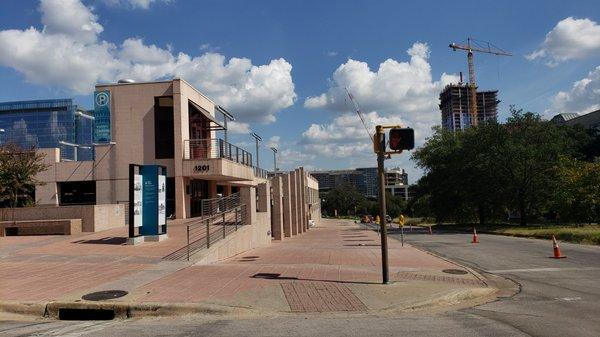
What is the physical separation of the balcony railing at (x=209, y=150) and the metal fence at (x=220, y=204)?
311 inches

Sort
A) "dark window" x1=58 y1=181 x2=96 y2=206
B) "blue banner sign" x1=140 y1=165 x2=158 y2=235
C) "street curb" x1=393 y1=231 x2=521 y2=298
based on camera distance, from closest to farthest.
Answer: "street curb" x1=393 y1=231 x2=521 y2=298 → "blue banner sign" x1=140 y1=165 x2=158 y2=235 → "dark window" x1=58 y1=181 x2=96 y2=206

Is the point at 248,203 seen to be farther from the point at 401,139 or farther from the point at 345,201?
the point at 345,201

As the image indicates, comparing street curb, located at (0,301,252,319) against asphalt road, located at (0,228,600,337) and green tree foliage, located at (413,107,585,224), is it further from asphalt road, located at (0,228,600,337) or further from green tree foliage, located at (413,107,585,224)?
green tree foliage, located at (413,107,585,224)

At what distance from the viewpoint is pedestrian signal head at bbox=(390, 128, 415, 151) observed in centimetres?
1027

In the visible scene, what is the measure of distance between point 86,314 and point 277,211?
2267 centimetres

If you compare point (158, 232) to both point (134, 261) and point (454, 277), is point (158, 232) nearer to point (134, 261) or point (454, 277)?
point (134, 261)

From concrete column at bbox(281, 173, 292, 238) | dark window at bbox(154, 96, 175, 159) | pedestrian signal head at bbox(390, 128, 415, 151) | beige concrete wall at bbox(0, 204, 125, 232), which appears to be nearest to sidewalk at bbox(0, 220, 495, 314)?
pedestrian signal head at bbox(390, 128, 415, 151)

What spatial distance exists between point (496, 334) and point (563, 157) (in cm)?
3466

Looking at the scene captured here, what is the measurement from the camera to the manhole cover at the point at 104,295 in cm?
873

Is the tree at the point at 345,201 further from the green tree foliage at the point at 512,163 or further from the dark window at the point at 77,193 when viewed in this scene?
the dark window at the point at 77,193

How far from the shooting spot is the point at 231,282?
1045 centimetres

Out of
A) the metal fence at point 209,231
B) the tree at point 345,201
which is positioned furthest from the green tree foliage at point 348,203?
the metal fence at point 209,231

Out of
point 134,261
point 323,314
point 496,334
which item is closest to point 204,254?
point 134,261

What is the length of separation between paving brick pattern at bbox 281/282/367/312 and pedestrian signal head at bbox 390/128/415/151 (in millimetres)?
3022
